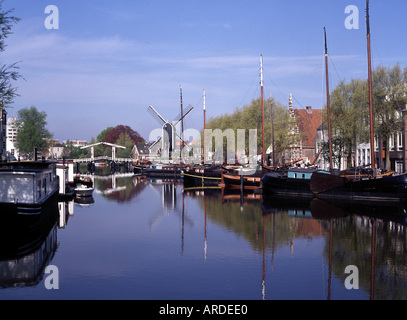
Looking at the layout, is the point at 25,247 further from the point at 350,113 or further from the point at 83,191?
the point at 350,113

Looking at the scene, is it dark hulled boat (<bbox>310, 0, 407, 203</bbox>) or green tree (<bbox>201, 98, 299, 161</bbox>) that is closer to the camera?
dark hulled boat (<bbox>310, 0, 407, 203</bbox>)

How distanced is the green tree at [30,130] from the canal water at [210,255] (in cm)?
8504

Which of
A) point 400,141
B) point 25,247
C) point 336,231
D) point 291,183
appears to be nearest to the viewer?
point 25,247

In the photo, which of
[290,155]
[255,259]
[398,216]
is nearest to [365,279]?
[255,259]

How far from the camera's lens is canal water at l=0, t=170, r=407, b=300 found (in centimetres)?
1728

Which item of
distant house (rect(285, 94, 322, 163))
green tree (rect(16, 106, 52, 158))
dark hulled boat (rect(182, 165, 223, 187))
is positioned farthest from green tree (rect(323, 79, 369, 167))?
green tree (rect(16, 106, 52, 158))

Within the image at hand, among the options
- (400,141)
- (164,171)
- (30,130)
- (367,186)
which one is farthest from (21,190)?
(30,130)

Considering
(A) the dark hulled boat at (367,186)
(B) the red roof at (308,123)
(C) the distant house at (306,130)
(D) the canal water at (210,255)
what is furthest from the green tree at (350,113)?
(B) the red roof at (308,123)

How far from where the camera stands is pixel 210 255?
77.4 ft

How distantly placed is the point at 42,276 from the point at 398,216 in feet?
87.2

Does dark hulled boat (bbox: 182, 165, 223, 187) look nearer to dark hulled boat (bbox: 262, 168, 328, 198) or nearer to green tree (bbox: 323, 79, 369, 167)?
green tree (bbox: 323, 79, 369, 167)

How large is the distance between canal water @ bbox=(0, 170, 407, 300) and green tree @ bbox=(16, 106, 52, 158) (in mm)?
85036

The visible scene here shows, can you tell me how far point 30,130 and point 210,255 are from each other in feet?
349
